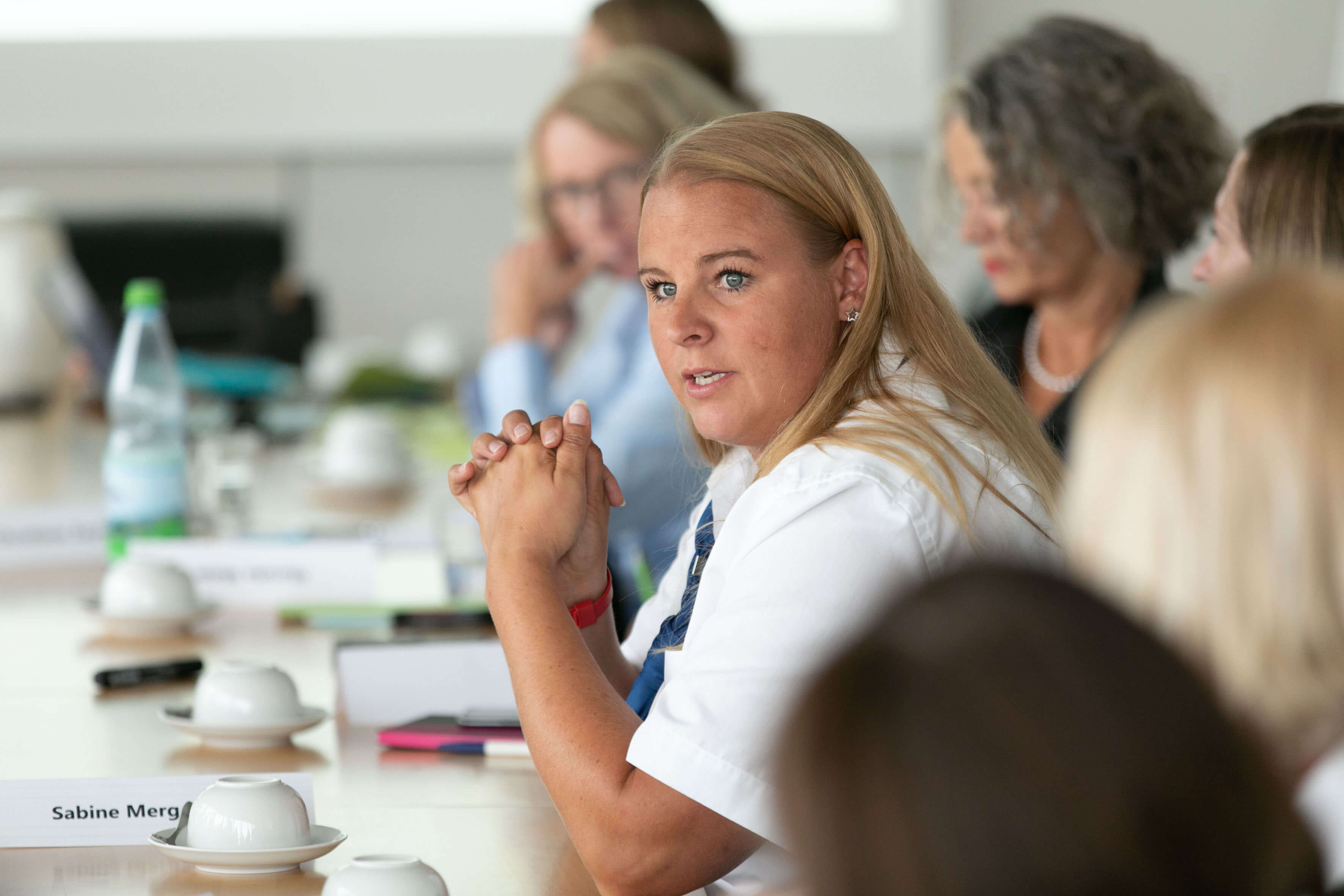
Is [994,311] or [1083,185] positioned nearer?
[1083,185]

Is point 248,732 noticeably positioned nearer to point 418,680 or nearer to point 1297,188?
point 418,680

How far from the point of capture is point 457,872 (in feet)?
2.88

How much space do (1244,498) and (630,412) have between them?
1578mm

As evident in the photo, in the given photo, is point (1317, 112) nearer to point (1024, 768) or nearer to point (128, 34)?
point (1024, 768)

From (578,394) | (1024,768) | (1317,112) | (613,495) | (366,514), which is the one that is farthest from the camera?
(578,394)

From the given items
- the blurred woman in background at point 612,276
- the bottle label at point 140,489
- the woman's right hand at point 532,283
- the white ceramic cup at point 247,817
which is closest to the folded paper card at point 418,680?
the white ceramic cup at point 247,817

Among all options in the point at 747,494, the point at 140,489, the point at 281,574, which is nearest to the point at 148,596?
the point at 281,574

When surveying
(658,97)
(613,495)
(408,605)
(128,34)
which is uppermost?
(128,34)

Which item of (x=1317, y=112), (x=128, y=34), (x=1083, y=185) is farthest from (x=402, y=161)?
(x=1317, y=112)

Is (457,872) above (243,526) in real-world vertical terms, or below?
below

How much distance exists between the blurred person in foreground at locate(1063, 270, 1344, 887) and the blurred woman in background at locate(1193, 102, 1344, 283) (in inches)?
29.5

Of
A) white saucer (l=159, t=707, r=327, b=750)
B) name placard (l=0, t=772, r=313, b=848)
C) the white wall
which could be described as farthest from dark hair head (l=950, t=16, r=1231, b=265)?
the white wall

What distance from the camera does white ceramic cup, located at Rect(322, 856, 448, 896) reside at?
761mm

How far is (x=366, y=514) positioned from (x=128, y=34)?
302 cm
